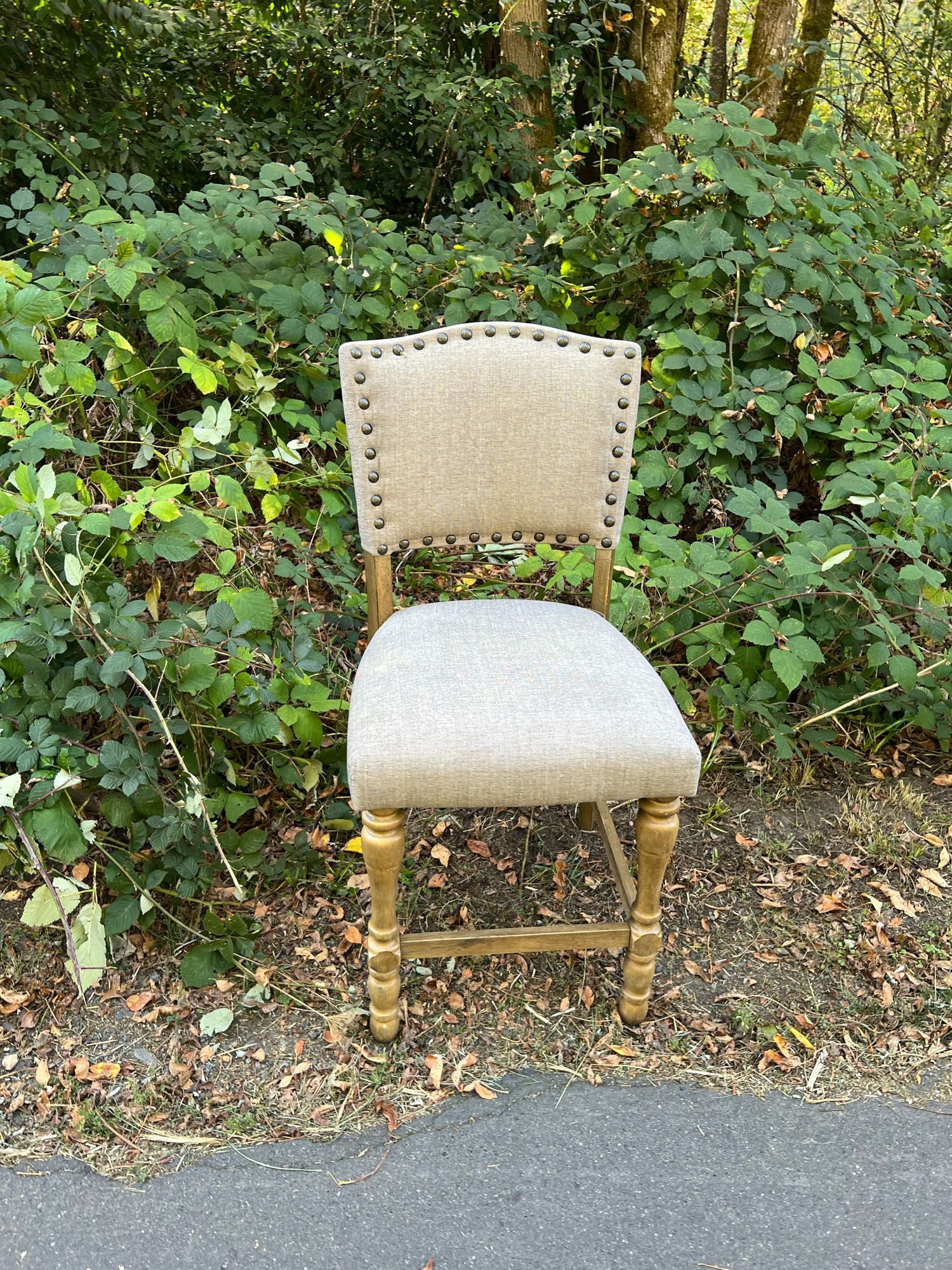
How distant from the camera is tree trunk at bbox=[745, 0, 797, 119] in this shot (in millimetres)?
3764

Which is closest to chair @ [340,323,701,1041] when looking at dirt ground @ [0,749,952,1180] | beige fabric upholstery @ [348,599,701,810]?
beige fabric upholstery @ [348,599,701,810]

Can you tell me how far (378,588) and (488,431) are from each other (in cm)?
37

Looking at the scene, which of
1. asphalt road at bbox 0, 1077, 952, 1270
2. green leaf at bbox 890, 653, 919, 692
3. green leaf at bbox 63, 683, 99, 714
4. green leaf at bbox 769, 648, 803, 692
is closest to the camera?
asphalt road at bbox 0, 1077, 952, 1270

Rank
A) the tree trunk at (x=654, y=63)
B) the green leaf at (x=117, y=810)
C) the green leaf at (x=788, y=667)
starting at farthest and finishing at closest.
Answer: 1. the tree trunk at (x=654, y=63)
2. the green leaf at (x=788, y=667)
3. the green leaf at (x=117, y=810)

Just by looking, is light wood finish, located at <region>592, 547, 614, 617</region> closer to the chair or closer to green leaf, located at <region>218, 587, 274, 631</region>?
the chair

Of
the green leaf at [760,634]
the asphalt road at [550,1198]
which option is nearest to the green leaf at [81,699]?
the asphalt road at [550,1198]

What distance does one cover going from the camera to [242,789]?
2.06 meters

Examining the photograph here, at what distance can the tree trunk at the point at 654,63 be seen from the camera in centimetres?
388

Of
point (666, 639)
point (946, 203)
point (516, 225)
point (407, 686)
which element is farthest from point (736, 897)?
point (946, 203)

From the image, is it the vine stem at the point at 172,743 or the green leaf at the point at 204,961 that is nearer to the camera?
the vine stem at the point at 172,743

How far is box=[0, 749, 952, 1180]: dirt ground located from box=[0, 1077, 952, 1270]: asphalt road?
0.06m

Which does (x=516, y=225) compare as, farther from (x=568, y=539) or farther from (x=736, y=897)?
(x=736, y=897)

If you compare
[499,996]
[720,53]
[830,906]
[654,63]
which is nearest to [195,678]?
[499,996]

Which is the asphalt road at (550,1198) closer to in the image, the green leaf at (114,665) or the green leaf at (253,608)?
the green leaf at (114,665)
